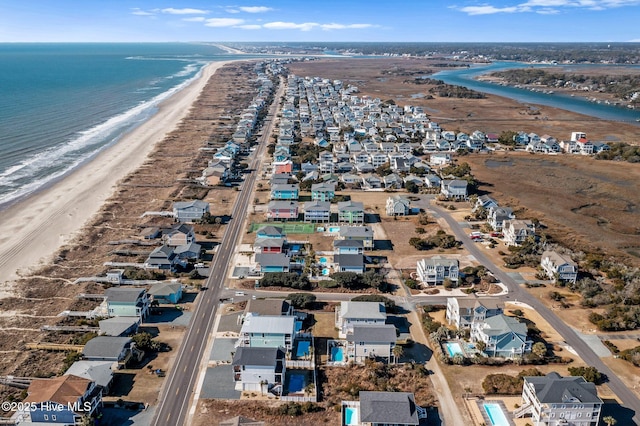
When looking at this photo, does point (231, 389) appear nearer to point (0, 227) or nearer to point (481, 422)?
point (481, 422)

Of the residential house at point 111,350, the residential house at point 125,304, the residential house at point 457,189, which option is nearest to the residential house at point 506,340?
the residential house at point 111,350

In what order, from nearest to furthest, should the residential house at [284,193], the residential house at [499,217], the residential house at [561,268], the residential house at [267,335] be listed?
the residential house at [267,335]
the residential house at [561,268]
the residential house at [499,217]
the residential house at [284,193]

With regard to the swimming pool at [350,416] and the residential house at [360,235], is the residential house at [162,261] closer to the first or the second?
the residential house at [360,235]

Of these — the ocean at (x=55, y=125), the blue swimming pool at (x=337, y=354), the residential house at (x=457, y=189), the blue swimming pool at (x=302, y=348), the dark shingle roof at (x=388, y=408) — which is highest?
the ocean at (x=55, y=125)

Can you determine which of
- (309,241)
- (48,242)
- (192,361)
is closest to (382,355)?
(192,361)

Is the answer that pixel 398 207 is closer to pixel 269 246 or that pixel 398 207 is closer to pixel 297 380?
pixel 269 246

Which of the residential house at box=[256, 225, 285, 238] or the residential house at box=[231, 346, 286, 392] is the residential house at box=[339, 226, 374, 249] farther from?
the residential house at box=[231, 346, 286, 392]

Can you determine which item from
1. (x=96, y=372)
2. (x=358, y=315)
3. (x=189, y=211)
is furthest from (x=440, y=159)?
(x=96, y=372)
